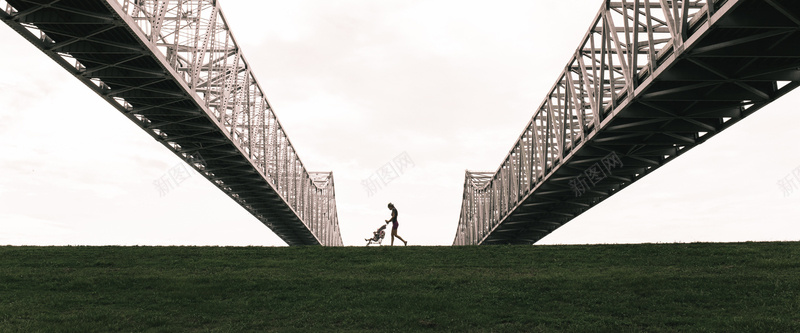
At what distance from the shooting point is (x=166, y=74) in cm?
2811

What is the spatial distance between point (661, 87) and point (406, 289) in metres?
13.9

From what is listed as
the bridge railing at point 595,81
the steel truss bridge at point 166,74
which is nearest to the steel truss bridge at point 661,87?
the bridge railing at point 595,81

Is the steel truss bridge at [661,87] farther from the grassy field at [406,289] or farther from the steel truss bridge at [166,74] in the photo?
the steel truss bridge at [166,74]

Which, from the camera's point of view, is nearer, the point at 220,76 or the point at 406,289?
the point at 406,289

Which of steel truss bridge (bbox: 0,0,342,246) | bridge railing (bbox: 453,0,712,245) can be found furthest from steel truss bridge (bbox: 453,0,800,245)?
steel truss bridge (bbox: 0,0,342,246)

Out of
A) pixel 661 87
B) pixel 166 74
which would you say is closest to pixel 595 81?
pixel 661 87

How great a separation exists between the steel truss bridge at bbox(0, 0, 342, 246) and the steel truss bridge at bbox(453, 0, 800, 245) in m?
18.1

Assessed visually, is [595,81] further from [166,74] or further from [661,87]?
[166,74]

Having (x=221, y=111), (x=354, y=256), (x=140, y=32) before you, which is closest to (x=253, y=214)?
(x=221, y=111)

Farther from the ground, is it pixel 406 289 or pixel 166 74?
pixel 166 74

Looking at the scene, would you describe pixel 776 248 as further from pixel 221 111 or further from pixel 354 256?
pixel 221 111

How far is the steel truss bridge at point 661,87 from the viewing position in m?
18.6

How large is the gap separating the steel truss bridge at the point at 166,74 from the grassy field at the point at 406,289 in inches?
322

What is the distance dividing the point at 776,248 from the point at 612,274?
6.54 metres
